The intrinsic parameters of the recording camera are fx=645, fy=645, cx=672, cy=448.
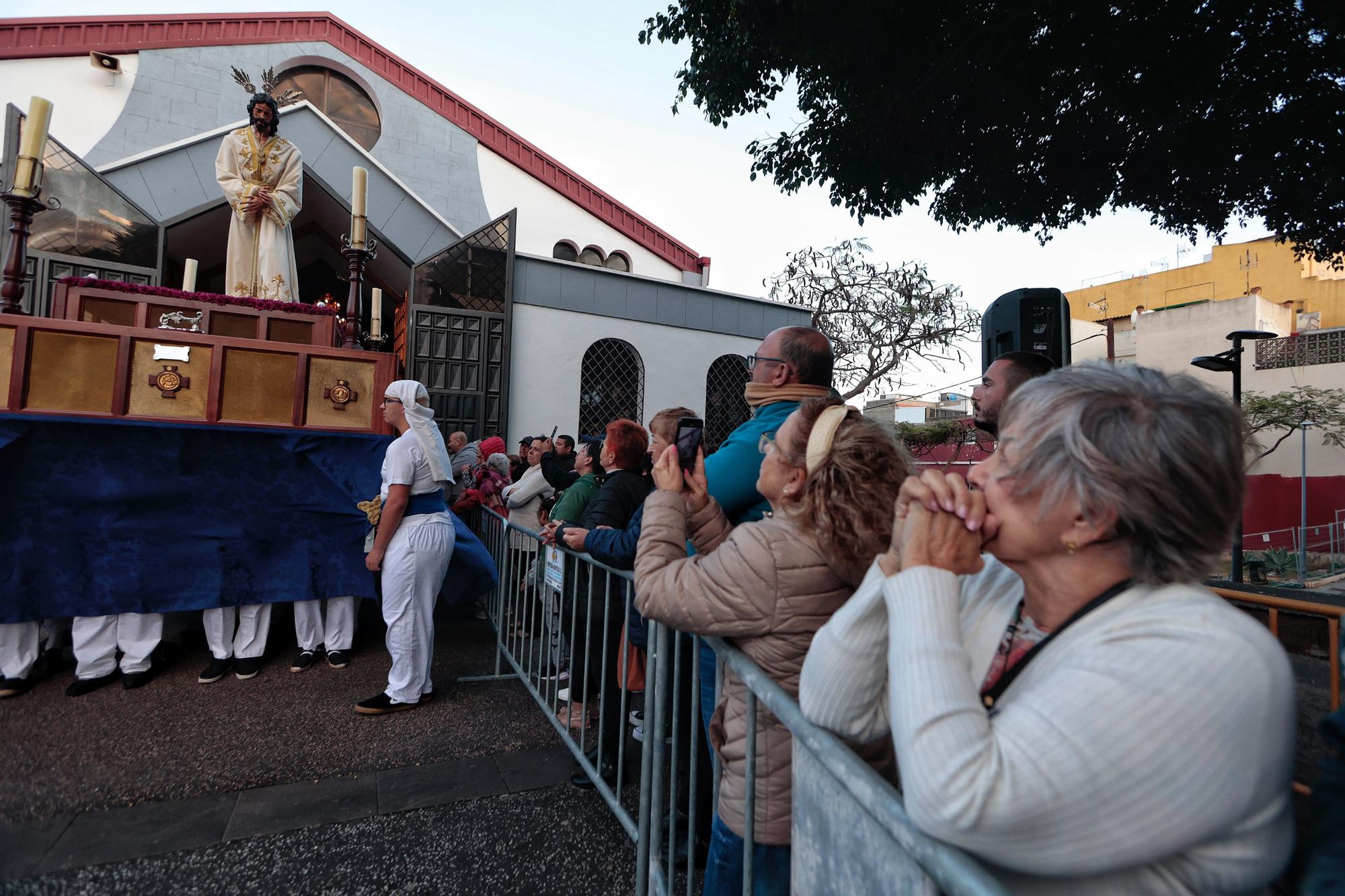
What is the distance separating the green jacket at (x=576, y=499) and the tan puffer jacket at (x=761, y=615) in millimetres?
2281

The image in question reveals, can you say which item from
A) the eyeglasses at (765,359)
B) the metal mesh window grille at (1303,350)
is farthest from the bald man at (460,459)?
the metal mesh window grille at (1303,350)

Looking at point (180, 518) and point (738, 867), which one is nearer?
point (738, 867)

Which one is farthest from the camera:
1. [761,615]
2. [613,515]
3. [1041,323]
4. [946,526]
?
[1041,323]

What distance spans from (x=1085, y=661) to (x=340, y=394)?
15.1 feet

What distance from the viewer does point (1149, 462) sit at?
90 centimetres

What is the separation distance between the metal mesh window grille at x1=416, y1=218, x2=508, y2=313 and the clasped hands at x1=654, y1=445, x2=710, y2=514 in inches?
334

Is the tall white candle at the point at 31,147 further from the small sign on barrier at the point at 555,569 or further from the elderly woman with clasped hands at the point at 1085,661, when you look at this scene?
the elderly woman with clasped hands at the point at 1085,661

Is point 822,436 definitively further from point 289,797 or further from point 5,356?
point 5,356

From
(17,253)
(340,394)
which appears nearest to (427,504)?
(340,394)

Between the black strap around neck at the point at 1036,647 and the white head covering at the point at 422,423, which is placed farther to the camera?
the white head covering at the point at 422,423

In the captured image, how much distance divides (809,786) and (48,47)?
674 inches

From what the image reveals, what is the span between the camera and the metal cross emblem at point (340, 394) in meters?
4.41

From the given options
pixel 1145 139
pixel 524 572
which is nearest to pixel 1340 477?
pixel 1145 139

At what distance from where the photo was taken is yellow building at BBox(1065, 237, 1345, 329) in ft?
83.9
